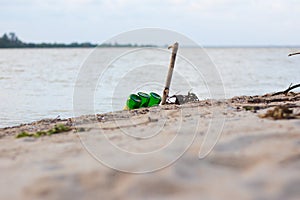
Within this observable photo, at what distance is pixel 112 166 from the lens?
10.6 feet

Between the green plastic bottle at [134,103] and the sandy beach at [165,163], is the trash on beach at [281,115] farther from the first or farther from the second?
the green plastic bottle at [134,103]

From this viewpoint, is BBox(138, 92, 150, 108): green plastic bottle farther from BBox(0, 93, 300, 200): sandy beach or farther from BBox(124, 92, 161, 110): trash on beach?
BBox(0, 93, 300, 200): sandy beach

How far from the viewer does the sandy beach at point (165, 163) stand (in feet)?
9.39

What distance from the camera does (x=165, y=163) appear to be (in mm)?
3256

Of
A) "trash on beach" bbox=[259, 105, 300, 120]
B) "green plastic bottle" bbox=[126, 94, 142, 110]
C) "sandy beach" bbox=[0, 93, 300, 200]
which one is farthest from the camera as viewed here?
"green plastic bottle" bbox=[126, 94, 142, 110]

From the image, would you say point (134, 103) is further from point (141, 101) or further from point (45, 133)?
point (45, 133)

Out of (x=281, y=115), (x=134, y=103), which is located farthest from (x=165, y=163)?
(x=134, y=103)

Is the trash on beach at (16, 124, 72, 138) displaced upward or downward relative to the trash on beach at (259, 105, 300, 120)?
downward

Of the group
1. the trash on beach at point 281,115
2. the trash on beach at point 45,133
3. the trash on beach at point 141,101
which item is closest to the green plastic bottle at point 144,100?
the trash on beach at point 141,101

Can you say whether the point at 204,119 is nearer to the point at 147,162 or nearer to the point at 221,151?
the point at 221,151

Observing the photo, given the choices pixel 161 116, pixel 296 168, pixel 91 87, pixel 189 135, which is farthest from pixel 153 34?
pixel 91 87

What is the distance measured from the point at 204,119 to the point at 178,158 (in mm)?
1371

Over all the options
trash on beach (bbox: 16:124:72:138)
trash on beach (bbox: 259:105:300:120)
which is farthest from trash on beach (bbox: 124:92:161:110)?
trash on beach (bbox: 259:105:300:120)

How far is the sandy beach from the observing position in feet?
9.39
